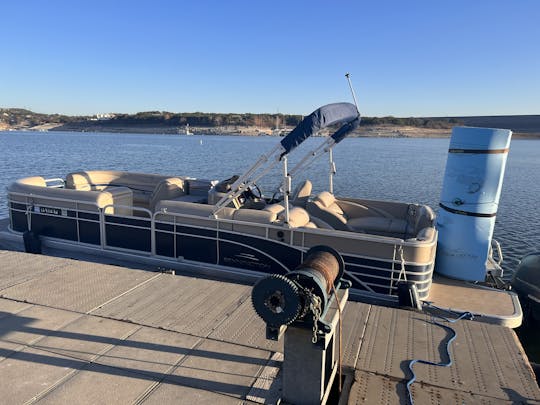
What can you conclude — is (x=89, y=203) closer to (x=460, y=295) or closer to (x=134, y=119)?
(x=460, y=295)

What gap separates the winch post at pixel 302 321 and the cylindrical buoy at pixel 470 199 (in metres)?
4.08

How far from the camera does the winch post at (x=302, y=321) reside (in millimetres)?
3217

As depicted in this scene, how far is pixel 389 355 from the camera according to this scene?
4.34m

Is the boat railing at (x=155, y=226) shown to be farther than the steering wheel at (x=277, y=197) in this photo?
No

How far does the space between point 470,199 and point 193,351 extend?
5.00 meters

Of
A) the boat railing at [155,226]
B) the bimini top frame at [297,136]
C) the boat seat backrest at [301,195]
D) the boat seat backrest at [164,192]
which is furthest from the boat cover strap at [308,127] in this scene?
the boat seat backrest at [164,192]

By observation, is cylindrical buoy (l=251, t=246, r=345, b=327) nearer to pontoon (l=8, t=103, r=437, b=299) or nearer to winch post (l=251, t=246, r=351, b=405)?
winch post (l=251, t=246, r=351, b=405)

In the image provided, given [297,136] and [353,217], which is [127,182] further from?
[297,136]

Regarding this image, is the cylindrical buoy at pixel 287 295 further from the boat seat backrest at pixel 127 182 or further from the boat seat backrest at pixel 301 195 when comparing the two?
the boat seat backrest at pixel 127 182

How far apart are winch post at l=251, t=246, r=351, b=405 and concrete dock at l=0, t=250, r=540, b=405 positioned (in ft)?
0.92

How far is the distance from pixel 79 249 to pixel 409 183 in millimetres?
22014

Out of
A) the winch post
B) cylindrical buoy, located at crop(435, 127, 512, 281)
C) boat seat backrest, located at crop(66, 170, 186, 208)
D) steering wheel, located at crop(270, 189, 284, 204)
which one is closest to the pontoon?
steering wheel, located at crop(270, 189, 284, 204)

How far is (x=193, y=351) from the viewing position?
4242mm

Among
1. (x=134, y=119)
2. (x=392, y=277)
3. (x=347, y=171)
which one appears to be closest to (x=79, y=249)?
(x=392, y=277)
